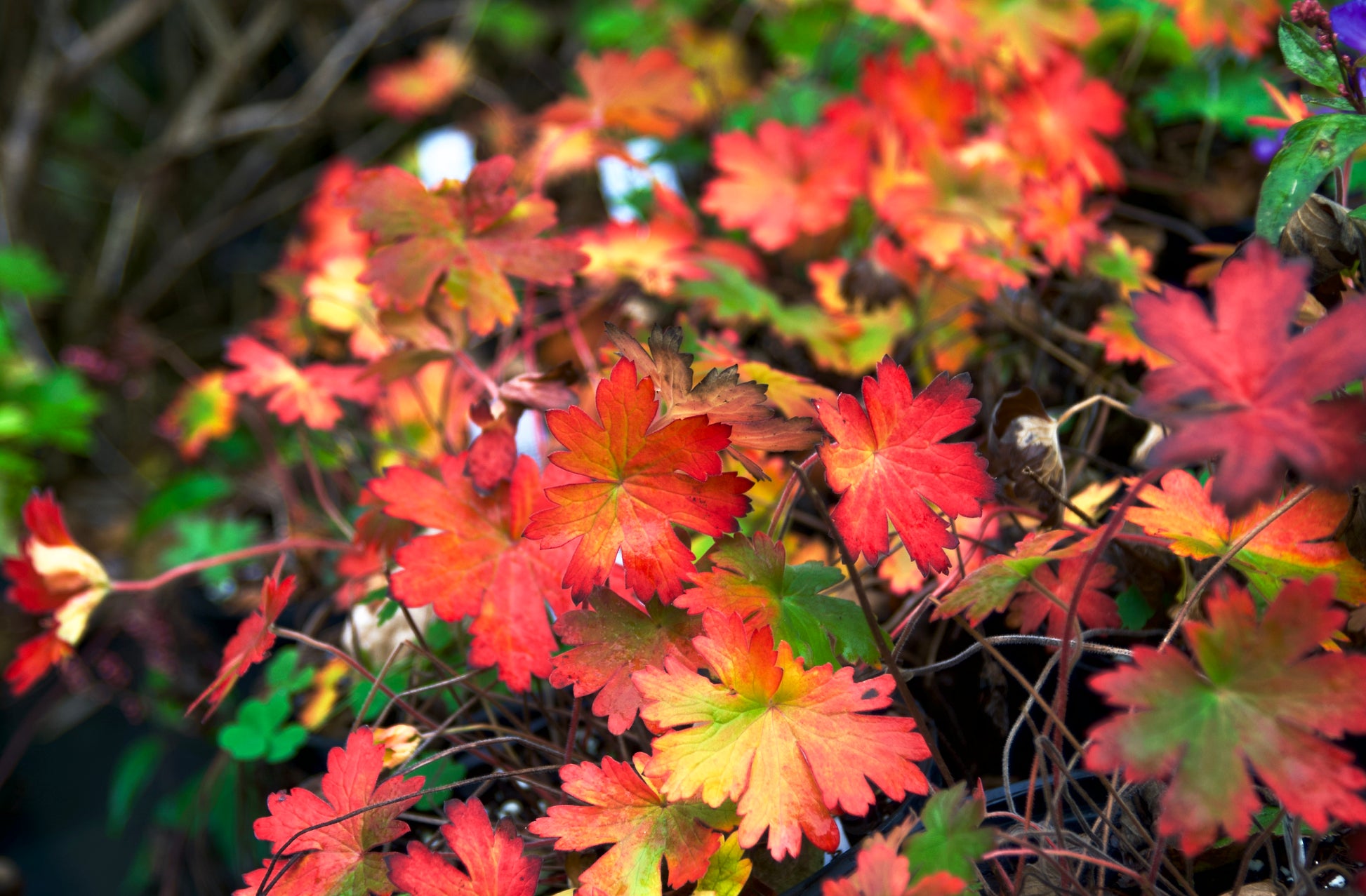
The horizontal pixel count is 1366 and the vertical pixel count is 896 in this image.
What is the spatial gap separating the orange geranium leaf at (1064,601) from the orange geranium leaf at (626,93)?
2.55 feet

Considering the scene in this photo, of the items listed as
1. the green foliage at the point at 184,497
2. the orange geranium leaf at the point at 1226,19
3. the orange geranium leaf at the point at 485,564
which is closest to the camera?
the orange geranium leaf at the point at 485,564

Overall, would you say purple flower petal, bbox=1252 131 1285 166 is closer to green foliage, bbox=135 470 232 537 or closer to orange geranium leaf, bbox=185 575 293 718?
orange geranium leaf, bbox=185 575 293 718

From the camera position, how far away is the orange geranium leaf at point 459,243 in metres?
0.69

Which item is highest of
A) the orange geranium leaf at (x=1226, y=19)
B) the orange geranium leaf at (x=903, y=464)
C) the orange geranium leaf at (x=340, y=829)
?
the orange geranium leaf at (x=1226, y=19)

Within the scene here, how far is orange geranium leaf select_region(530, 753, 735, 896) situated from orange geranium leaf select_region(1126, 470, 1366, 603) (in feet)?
1.08

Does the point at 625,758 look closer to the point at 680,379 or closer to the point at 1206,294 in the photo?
the point at 680,379

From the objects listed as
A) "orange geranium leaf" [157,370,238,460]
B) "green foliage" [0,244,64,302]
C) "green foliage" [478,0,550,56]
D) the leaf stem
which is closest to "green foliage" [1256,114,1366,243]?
the leaf stem

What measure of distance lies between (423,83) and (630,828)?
1986mm

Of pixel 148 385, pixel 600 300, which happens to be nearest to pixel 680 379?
pixel 600 300

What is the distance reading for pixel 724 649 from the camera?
18.6 inches

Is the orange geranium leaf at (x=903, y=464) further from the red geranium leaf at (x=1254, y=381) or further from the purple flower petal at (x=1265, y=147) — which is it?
the purple flower petal at (x=1265, y=147)

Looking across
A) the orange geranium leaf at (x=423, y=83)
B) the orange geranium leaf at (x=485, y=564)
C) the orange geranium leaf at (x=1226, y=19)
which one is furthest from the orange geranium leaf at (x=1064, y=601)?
the orange geranium leaf at (x=423, y=83)

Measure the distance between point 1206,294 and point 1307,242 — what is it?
0.32 metres

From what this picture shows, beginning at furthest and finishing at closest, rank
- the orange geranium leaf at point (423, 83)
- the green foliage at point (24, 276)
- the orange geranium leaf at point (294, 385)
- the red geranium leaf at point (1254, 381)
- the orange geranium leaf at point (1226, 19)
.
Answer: the orange geranium leaf at point (423, 83) < the green foliage at point (24, 276) < the orange geranium leaf at point (1226, 19) < the orange geranium leaf at point (294, 385) < the red geranium leaf at point (1254, 381)
